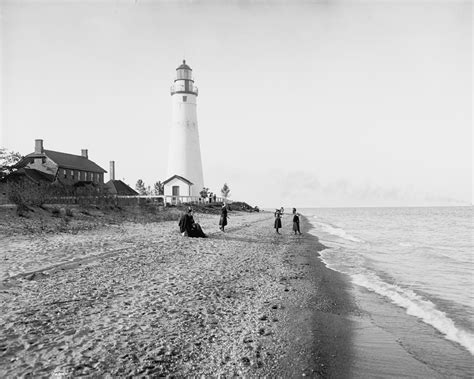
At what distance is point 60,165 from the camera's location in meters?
45.9

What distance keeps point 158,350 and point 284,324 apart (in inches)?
97.2

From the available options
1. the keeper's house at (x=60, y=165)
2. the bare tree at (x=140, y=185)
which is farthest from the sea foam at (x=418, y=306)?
the bare tree at (x=140, y=185)

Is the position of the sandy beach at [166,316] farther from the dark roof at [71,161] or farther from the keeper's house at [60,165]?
the dark roof at [71,161]

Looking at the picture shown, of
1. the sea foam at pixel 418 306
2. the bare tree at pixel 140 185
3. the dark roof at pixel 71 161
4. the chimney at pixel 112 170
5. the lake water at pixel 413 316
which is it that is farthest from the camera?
the bare tree at pixel 140 185

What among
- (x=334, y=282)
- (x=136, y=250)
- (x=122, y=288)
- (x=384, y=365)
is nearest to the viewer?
(x=384, y=365)

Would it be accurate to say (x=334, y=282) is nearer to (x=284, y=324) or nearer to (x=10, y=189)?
(x=284, y=324)

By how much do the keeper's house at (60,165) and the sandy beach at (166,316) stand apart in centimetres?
3543

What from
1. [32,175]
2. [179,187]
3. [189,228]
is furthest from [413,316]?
[32,175]

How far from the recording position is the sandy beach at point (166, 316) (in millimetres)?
4727

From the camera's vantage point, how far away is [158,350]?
5.02m

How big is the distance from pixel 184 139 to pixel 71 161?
53.2 ft

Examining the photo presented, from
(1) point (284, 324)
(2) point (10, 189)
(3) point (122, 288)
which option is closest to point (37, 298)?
(3) point (122, 288)

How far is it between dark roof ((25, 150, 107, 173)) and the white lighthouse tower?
43.1ft

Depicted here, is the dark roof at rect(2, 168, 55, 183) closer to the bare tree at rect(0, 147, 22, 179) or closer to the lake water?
the bare tree at rect(0, 147, 22, 179)
